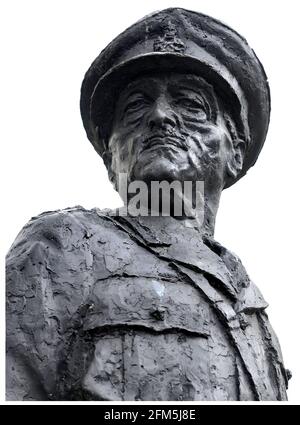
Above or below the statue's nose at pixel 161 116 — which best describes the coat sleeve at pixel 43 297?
below

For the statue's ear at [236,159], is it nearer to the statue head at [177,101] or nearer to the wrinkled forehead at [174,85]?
the statue head at [177,101]

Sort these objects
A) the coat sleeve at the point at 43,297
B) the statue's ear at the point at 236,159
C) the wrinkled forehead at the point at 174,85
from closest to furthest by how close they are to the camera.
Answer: the coat sleeve at the point at 43,297, the wrinkled forehead at the point at 174,85, the statue's ear at the point at 236,159

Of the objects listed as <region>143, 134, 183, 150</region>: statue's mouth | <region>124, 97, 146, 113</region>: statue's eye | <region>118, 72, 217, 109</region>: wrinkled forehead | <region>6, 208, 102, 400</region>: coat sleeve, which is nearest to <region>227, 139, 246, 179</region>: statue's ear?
<region>118, 72, 217, 109</region>: wrinkled forehead

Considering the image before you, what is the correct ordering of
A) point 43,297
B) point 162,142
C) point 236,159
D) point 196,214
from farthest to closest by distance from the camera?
1. point 236,159
2. point 196,214
3. point 162,142
4. point 43,297

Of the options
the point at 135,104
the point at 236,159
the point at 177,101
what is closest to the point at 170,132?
the point at 177,101

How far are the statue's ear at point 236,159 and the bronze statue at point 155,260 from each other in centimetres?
2

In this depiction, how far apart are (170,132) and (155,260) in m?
0.77

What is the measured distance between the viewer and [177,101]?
25.3 ft

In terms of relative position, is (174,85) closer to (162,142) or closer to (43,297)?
(162,142)

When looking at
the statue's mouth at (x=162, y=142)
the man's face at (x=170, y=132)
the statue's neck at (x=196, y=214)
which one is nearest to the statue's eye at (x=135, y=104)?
the man's face at (x=170, y=132)

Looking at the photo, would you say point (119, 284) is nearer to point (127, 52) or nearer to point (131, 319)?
point (131, 319)

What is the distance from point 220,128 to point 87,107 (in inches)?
34.5

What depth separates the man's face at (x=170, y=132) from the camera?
7.45m
